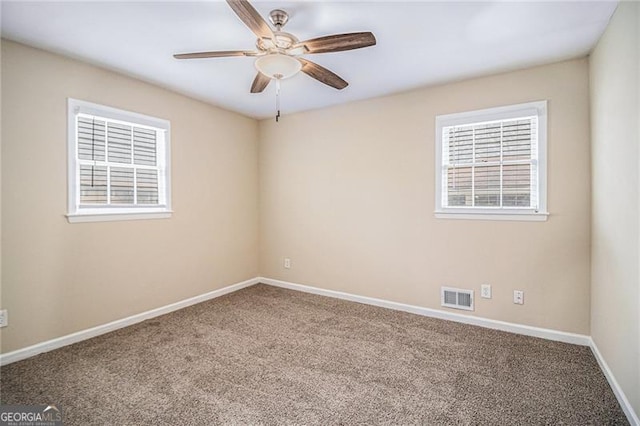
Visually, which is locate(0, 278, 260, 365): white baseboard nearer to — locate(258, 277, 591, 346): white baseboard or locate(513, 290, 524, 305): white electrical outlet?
locate(258, 277, 591, 346): white baseboard

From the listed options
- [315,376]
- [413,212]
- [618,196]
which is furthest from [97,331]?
[618,196]

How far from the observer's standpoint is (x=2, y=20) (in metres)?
2.18

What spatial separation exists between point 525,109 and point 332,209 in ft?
7.50

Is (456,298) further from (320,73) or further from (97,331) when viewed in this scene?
(97,331)

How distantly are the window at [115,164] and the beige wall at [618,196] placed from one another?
12.8 feet

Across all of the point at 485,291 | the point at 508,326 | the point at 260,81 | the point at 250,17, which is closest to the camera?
the point at 250,17

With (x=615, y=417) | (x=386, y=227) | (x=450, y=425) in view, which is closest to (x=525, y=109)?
(x=386, y=227)

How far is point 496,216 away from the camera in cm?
Answer: 307

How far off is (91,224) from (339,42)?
105 inches

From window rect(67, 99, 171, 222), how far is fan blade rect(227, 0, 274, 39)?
2.00 m

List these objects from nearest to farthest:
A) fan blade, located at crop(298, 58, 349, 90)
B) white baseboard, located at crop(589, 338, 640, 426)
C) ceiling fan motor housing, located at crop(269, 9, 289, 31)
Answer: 1. white baseboard, located at crop(589, 338, 640, 426)
2. ceiling fan motor housing, located at crop(269, 9, 289, 31)
3. fan blade, located at crop(298, 58, 349, 90)

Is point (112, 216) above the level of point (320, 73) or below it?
below

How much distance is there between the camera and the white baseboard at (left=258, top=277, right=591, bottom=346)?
2.80m

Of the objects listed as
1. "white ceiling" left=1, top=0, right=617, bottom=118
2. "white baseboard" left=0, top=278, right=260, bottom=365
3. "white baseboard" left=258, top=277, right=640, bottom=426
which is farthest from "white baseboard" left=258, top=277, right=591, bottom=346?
"white ceiling" left=1, top=0, right=617, bottom=118
